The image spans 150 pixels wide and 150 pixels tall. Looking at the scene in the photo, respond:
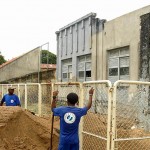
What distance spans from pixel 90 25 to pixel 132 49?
3908 mm

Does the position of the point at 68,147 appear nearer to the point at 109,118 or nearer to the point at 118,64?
the point at 109,118

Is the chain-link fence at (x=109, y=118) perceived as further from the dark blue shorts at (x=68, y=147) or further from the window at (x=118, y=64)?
the window at (x=118, y=64)

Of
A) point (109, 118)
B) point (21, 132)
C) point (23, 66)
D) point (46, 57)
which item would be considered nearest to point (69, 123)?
point (109, 118)

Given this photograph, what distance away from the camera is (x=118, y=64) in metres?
14.5

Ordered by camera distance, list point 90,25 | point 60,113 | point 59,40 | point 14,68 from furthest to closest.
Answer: point 14,68 → point 59,40 → point 90,25 → point 60,113

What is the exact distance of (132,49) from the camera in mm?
13203

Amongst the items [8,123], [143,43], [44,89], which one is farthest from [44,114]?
[143,43]

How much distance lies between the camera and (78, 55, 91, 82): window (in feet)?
56.6

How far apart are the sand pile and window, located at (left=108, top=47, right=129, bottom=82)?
629 centimetres

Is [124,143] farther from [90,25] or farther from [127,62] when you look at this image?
[90,25]

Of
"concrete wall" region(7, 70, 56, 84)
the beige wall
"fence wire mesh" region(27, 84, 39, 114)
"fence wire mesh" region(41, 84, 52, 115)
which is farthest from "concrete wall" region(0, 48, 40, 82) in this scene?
"fence wire mesh" region(41, 84, 52, 115)

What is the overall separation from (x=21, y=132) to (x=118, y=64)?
7.47 meters

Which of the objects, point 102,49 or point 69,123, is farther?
point 102,49

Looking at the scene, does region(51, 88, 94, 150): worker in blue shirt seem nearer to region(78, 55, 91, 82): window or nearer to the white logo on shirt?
the white logo on shirt
